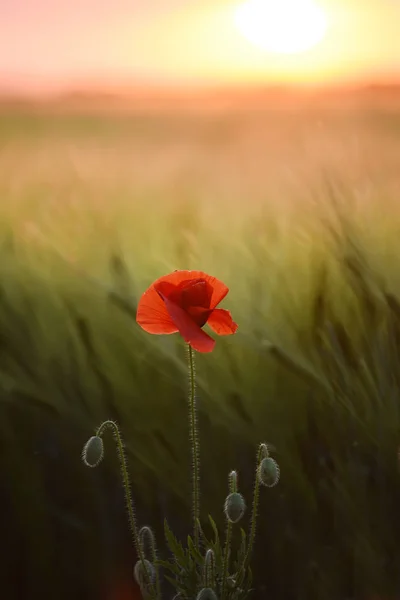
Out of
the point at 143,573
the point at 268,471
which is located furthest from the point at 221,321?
the point at 143,573

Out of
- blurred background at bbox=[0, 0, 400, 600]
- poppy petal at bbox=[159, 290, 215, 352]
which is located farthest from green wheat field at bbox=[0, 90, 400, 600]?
poppy petal at bbox=[159, 290, 215, 352]

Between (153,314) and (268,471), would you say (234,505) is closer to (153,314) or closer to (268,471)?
(268,471)

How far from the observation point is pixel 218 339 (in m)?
0.73

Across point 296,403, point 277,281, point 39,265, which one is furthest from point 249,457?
point 39,265

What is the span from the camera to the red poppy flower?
517mm

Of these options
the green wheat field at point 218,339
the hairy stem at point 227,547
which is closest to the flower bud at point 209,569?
the hairy stem at point 227,547

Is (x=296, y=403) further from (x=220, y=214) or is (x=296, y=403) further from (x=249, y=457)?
(x=220, y=214)

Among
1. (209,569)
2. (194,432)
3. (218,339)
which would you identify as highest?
(218,339)

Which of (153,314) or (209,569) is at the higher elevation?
(153,314)

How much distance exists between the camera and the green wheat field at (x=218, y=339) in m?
0.71

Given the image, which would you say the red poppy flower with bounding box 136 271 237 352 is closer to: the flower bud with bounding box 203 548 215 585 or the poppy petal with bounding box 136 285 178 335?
the poppy petal with bounding box 136 285 178 335

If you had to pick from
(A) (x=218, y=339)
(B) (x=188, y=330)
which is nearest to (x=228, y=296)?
(A) (x=218, y=339)

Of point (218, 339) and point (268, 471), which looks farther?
point (218, 339)

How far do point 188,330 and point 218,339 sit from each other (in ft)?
0.69
